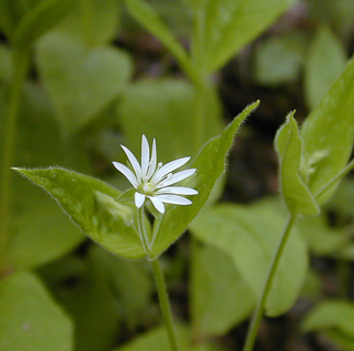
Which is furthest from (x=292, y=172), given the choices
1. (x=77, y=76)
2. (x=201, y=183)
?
(x=77, y=76)

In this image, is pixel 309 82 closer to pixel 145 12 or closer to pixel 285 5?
pixel 285 5

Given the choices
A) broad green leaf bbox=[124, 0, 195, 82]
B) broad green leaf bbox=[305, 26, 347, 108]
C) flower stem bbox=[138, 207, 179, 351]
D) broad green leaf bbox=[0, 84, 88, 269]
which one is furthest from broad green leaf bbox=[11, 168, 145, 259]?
broad green leaf bbox=[305, 26, 347, 108]

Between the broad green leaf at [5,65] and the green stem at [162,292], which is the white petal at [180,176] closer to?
the green stem at [162,292]

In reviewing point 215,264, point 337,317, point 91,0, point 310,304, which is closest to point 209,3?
point 91,0

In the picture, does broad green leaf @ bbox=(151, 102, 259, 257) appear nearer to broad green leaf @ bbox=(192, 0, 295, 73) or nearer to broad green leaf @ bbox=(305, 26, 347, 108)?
broad green leaf @ bbox=(192, 0, 295, 73)

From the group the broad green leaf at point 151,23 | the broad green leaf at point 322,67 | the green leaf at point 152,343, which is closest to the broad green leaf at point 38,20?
the broad green leaf at point 151,23

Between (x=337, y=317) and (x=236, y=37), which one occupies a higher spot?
(x=236, y=37)

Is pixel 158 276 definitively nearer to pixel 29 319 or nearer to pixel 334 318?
pixel 29 319
